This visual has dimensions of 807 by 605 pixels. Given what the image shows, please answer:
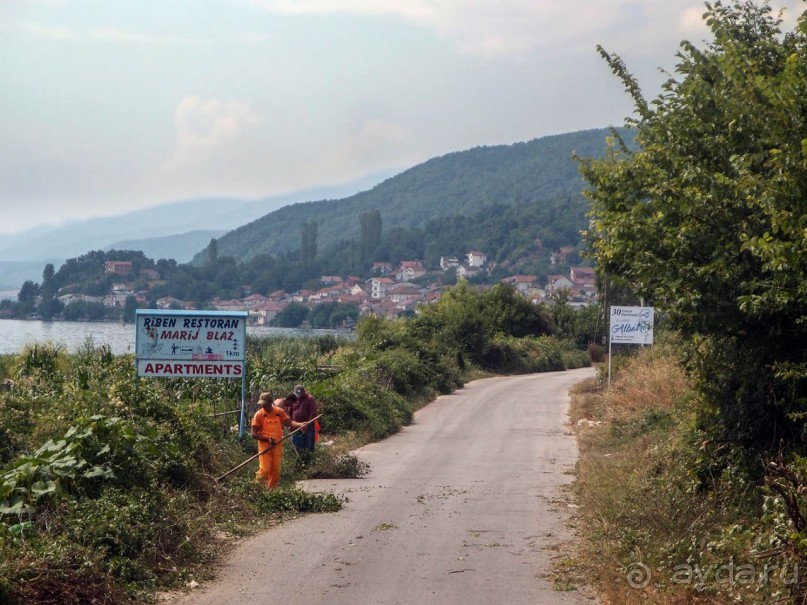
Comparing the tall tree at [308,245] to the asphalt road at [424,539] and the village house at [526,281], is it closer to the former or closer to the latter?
the village house at [526,281]

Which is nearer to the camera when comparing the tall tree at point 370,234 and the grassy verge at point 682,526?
the grassy verge at point 682,526

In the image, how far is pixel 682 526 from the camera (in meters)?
10.8

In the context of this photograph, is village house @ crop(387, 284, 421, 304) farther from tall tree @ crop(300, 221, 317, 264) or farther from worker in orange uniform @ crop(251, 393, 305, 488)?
worker in orange uniform @ crop(251, 393, 305, 488)

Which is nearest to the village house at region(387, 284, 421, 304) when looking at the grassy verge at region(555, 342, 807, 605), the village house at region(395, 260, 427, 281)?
the village house at region(395, 260, 427, 281)

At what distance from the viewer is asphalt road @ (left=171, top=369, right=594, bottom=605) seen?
9.27 metres

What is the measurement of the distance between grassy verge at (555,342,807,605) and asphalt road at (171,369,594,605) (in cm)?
52

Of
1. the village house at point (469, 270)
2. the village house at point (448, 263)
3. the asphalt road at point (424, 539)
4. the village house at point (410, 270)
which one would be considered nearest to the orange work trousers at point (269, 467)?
the asphalt road at point (424, 539)

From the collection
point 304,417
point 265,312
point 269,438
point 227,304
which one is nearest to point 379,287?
point 265,312

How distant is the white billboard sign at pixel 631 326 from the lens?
32844 mm

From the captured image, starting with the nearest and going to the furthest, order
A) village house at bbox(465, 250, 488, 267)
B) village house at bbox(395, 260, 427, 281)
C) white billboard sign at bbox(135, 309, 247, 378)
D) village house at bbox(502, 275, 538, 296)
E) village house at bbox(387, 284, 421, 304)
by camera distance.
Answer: white billboard sign at bbox(135, 309, 247, 378) < village house at bbox(387, 284, 421, 304) < village house at bbox(502, 275, 538, 296) < village house at bbox(395, 260, 427, 281) < village house at bbox(465, 250, 488, 267)

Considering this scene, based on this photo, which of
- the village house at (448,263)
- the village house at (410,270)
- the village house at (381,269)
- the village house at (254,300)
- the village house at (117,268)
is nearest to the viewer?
the village house at (117,268)

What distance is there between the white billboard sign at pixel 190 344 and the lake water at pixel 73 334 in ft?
29.2

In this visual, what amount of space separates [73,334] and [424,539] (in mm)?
29956

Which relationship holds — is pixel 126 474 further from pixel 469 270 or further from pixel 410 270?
pixel 469 270
